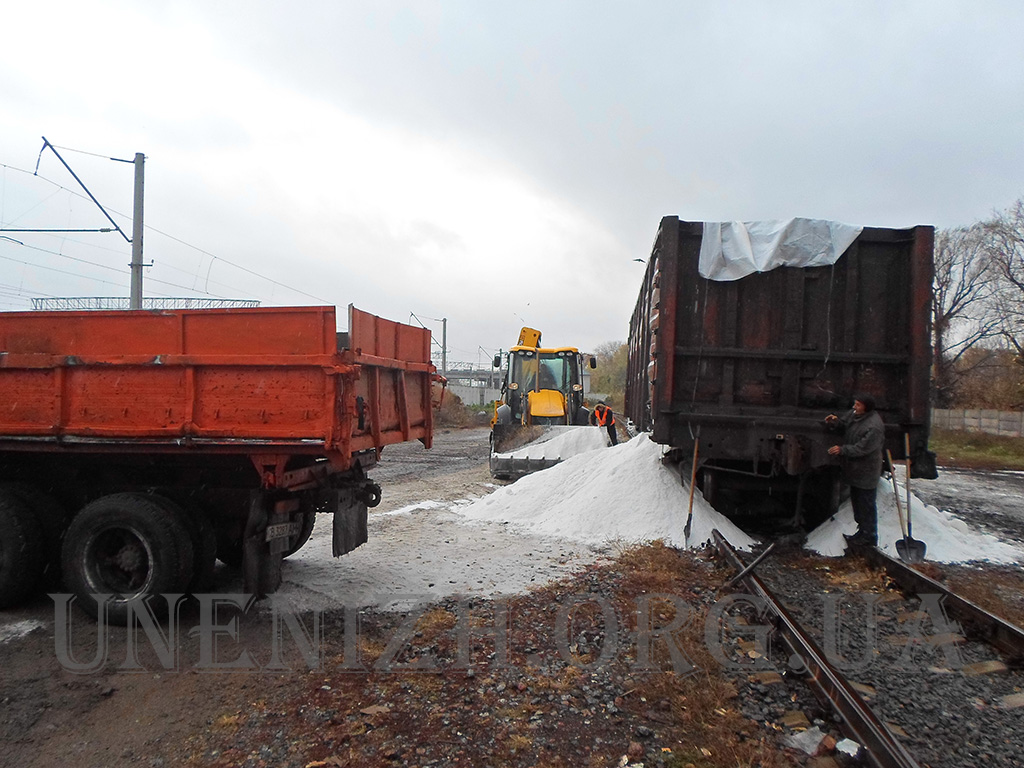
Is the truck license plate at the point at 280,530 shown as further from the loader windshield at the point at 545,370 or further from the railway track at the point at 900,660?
the loader windshield at the point at 545,370

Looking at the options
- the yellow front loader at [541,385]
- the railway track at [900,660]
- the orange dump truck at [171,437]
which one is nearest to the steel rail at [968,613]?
the railway track at [900,660]

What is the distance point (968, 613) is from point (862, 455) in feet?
6.67

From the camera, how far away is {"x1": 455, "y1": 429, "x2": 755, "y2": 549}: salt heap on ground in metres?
7.88

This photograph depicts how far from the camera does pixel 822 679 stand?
376cm

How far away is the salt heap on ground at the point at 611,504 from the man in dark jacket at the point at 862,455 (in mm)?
1178

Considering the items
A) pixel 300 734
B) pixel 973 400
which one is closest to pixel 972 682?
pixel 300 734

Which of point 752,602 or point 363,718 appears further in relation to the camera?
point 752,602

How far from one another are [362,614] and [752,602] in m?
3.05

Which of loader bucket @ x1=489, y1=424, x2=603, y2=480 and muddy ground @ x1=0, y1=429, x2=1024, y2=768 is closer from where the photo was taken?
muddy ground @ x1=0, y1=429, x2=1024, y2=768

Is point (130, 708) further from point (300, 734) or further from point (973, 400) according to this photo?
point (973, 400)

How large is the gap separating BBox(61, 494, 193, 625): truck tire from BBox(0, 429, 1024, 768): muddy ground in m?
0.29

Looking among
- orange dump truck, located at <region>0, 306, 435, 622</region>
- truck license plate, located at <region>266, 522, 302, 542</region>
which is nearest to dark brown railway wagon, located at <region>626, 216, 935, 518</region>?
orange dump truck, located at <region>0, 306, 435, 622</region>

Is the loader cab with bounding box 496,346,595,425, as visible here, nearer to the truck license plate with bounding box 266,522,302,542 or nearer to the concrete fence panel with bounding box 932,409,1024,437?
the truck license plate with bounding box 266,522,302,542

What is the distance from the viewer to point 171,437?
4965 millimetres
